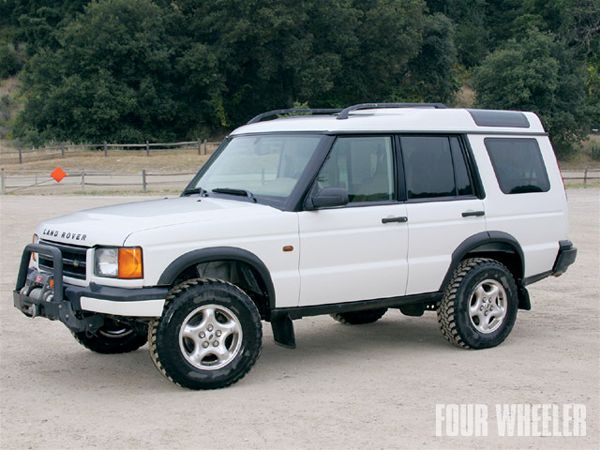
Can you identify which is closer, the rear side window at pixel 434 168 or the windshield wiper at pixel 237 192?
the windshield wiper at pixel 237 192

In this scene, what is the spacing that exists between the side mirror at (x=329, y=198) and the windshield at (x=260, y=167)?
28 cm

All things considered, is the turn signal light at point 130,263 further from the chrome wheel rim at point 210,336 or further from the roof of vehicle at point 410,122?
the roof of vehicle at point 410,122

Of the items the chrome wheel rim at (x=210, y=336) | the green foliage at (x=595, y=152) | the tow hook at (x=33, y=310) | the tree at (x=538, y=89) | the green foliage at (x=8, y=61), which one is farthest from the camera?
the green foliage at (x=8, y=61)

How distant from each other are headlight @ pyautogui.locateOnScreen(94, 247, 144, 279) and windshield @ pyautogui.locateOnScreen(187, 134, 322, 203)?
4.25ft

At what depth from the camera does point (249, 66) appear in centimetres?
7975

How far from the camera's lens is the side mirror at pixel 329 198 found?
694cm

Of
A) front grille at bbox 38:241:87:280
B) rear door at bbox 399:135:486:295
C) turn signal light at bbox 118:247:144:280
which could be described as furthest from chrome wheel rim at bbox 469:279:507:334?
front grille at bbox 38:241:87:280

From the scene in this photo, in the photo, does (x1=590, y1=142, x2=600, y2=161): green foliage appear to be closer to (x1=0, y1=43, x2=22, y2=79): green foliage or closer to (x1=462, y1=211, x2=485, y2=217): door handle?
(x1=0, y1=43, x2=22, y2=79): green foliage

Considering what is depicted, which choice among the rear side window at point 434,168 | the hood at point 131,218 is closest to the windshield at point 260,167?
the hood at point 131,218

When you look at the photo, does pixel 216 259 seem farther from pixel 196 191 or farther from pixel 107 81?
pixel 107 81

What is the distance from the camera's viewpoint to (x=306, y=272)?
7.05 meters

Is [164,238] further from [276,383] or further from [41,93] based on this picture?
[41,93]

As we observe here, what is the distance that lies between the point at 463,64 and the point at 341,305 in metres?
91.5

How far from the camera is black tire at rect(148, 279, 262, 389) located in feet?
21.1
